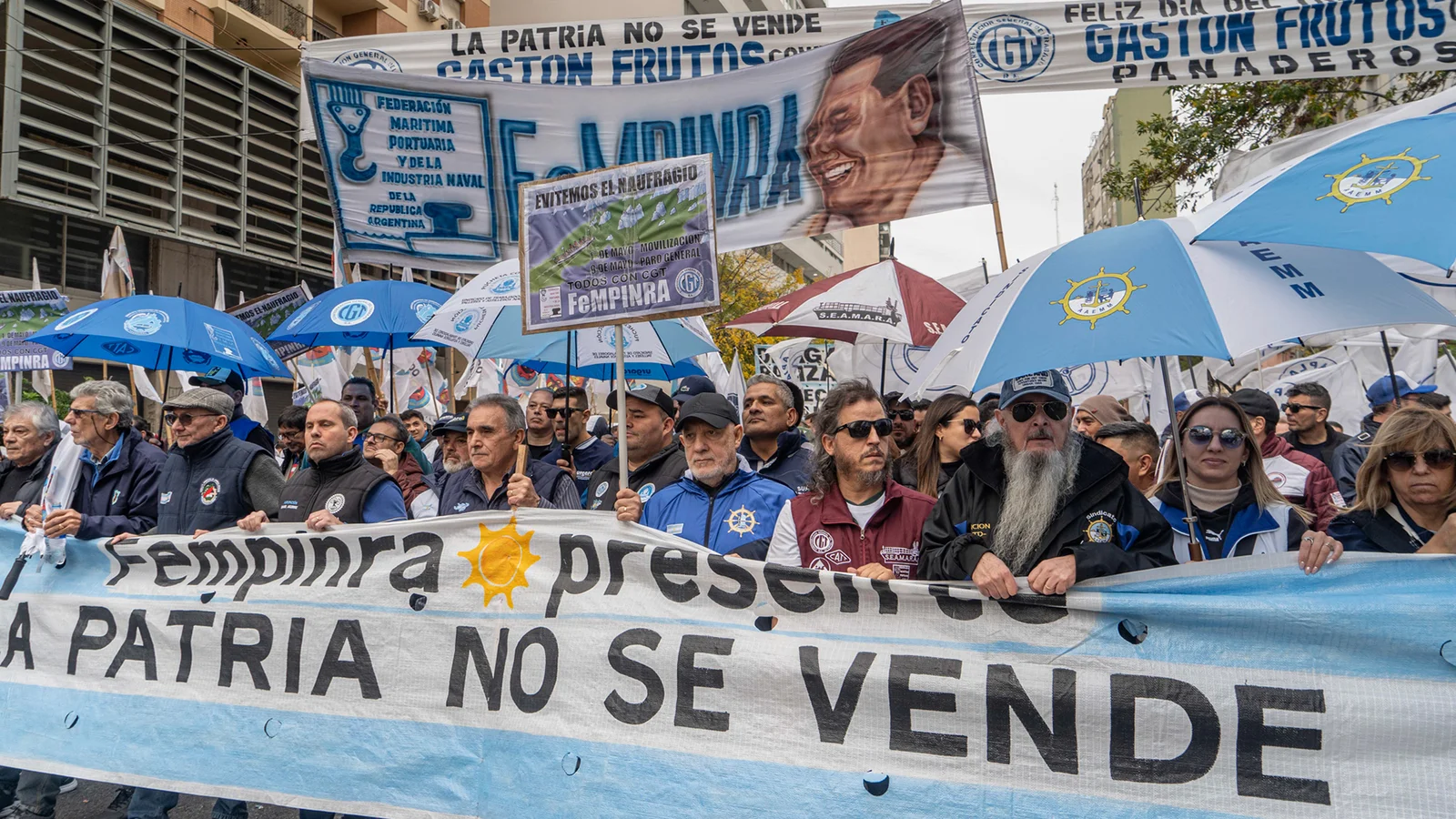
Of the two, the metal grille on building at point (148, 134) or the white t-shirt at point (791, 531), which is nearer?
the white t-shirt at point (791, 531)

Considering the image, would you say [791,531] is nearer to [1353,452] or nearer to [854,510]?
[854,510]

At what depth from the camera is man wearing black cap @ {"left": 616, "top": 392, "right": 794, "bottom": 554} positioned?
13.5ft

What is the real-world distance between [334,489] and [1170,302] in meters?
3.54

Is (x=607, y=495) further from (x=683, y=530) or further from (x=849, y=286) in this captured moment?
(x=849, y=286)

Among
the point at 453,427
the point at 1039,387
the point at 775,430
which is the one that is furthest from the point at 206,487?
the point at 1039,387

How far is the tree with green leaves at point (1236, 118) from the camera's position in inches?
446

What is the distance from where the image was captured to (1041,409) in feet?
11.0

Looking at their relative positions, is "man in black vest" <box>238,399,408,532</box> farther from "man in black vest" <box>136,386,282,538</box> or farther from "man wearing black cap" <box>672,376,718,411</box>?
"man wearing black cap" <box>672,376,718,411</box>

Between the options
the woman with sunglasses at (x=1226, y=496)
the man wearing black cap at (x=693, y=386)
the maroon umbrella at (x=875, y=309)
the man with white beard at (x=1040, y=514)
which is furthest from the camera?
the maroon umbrella at (x=875, y=309)

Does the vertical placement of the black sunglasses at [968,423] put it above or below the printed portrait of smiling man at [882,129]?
below

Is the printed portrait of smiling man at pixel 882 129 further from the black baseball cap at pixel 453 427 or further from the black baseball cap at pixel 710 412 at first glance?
the black baseball cap at pixel 453 427

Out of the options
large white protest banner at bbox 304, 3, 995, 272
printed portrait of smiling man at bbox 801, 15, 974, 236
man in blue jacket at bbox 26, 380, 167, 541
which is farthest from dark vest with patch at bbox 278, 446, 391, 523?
printed portrait of smiling man at bbox 801, 15, 974, 236

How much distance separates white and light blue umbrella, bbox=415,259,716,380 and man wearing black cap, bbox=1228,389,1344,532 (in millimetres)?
3371

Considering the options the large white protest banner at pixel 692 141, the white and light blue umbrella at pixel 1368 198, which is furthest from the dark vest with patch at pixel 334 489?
the white and light blue umbrella at pixel 1368 198
